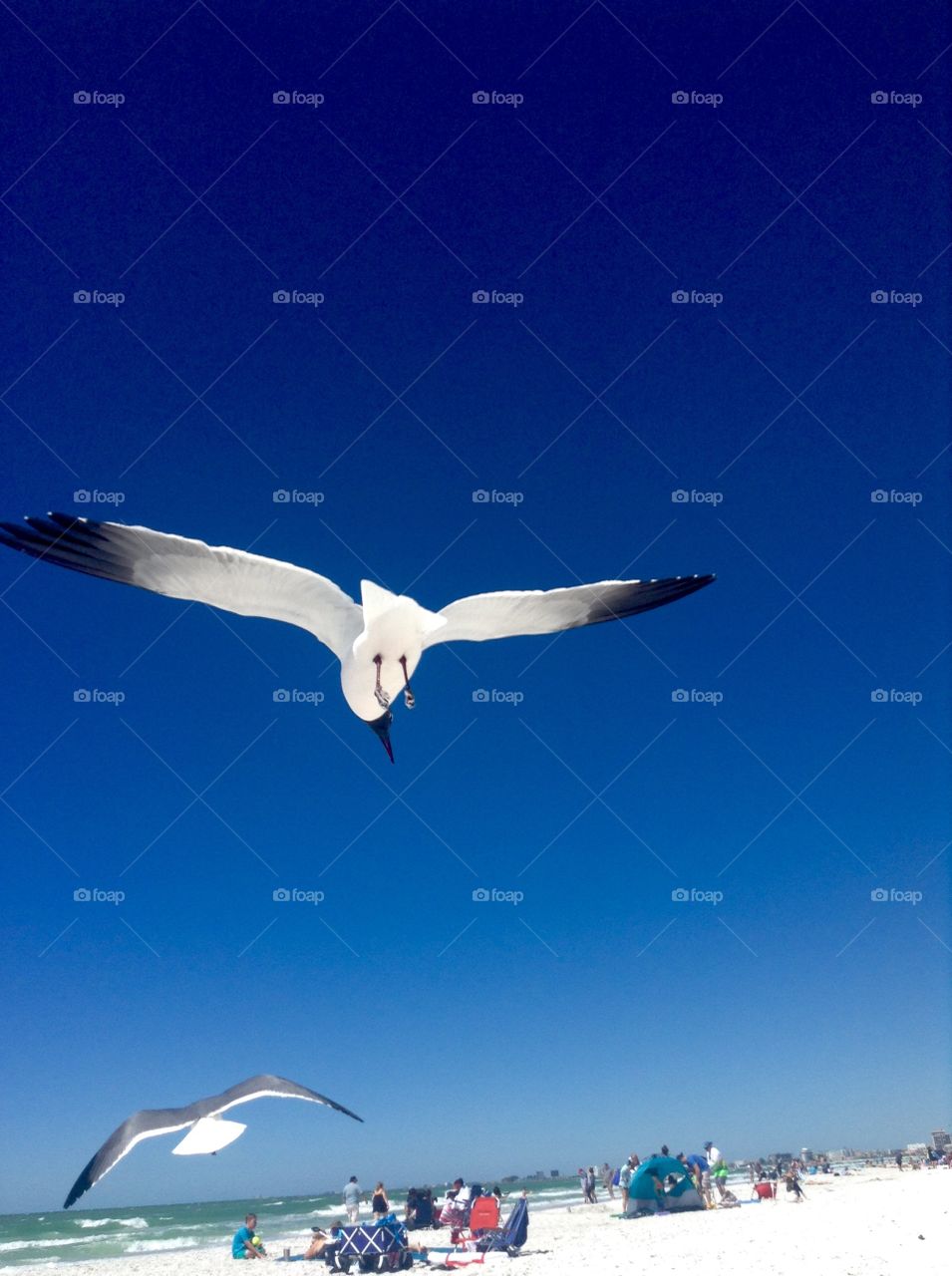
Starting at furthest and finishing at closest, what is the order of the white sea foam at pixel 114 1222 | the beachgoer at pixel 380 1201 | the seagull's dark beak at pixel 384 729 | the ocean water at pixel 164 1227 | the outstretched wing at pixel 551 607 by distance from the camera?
the white sea foam at pixel 114 1222
the ocean water at pixel 164 1227
the beachgoer at pixel 380 1201
the seagull's dark beak at pixel 384 729
the outstretched wing at pixel 551 607

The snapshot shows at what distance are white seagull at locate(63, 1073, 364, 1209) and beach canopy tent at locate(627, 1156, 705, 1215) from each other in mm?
6629

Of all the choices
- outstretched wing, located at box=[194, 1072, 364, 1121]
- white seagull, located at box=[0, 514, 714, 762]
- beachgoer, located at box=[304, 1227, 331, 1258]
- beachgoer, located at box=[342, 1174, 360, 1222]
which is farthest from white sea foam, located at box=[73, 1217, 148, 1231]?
white seagull, located at box=[0, 514, 714, 762]

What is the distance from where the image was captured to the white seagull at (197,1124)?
9203mm

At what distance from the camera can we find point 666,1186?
15180 mm

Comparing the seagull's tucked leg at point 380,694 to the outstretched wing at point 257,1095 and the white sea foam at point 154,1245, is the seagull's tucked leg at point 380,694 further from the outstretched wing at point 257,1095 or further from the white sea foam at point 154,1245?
the white sea foam at point 154,1245

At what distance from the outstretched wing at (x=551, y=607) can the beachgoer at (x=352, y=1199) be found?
36.3 feet

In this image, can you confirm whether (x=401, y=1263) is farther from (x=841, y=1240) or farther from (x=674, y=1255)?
(x=841, y=1240)

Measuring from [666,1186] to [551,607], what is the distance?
34.1 feet

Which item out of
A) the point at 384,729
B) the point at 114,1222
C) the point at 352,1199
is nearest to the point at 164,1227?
the point at 114,1222

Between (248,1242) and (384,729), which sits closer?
(384,729)

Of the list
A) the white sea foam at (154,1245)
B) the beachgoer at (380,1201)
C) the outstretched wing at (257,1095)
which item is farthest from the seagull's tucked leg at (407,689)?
the white sea foam at (154,1245)

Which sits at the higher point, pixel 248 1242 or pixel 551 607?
pixel 551 607

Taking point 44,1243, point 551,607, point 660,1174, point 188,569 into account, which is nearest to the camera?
point 188,569

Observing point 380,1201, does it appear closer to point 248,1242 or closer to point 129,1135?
point 248,1242
